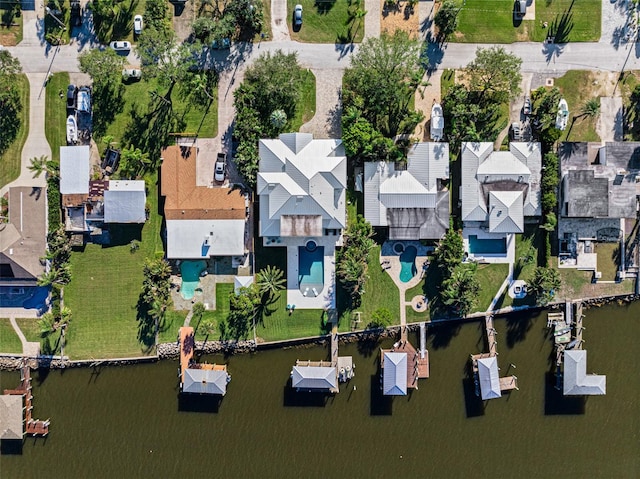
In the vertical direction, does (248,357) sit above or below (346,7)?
below

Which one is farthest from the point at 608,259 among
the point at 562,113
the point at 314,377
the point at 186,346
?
the point at 186,346

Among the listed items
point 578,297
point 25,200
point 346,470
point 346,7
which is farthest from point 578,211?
point 25,200

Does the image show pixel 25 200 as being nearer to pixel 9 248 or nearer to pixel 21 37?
pixel 9 248

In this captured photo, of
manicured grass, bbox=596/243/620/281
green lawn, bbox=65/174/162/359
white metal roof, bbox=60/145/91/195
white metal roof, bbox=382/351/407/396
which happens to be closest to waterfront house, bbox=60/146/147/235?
white metal roof, bbox=60/145/91/195

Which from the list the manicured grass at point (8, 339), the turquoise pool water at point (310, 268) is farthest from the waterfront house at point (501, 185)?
the manicured grass at point (8, 339)

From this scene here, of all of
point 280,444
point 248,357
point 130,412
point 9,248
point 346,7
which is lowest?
point 280,444

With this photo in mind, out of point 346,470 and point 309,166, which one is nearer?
point 309,166

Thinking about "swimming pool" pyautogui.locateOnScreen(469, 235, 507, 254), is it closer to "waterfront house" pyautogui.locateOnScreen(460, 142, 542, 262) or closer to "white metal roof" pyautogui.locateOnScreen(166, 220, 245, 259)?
"waterfront house" pyautogui.locateOnScreen(460, 142, 542, 262)

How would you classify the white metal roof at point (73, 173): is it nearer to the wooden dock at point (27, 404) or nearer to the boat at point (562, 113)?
the wooden dock at point (27, 404)
